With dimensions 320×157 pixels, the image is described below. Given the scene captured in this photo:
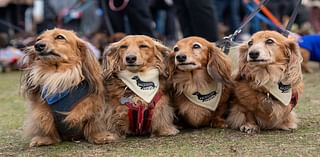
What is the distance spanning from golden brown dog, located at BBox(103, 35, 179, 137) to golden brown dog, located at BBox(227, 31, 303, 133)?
0.45 m

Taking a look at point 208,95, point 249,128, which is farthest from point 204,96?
point 249,128

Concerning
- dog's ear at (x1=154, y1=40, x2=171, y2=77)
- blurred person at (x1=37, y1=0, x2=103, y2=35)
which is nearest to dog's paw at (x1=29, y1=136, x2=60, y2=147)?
dog's ear at (x1=154, y1=40, x2=171, y2=77)

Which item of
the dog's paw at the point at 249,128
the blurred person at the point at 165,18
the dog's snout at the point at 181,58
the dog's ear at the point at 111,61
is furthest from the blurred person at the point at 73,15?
the dog's paw at the point at 249,128

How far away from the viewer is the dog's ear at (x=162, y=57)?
3.18m

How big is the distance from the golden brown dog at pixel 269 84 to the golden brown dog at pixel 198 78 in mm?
129

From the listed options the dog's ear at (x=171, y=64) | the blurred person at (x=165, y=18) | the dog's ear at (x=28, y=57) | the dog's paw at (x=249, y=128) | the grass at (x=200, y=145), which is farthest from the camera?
the blurred person at (x=165, y=18)

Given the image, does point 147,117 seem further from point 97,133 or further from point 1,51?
point 1,51

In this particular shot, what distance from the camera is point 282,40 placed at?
10.4 feet

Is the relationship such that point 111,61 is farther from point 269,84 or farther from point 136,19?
point 136,19

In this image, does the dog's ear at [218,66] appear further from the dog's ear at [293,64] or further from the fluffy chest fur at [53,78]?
the fluffy chest fur at [53,78]

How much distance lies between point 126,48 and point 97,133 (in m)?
0.53

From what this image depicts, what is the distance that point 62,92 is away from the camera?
2.88m

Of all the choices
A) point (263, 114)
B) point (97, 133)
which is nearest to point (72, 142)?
point (97, 133)

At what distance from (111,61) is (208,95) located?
2.02ft
